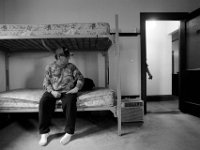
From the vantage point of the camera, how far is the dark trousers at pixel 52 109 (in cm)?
192

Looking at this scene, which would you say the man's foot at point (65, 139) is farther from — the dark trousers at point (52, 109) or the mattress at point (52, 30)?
the mattress at point (52, 30)

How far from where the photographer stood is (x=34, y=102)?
2.07 metres

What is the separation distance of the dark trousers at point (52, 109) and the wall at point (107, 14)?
1199 millimetres

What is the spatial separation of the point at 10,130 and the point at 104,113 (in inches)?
61.1

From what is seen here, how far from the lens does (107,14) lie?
10.1 ft

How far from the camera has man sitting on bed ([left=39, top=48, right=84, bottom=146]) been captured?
1915 millimetres

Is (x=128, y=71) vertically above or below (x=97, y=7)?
below

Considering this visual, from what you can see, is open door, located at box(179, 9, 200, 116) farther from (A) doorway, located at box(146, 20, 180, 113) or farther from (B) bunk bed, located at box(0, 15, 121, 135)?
(B) bunk bed, located at box(0, 15, 121, 135)

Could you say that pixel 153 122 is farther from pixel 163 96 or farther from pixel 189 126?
pixel 163 96

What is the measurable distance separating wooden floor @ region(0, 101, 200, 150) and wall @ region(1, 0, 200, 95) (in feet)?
2.39

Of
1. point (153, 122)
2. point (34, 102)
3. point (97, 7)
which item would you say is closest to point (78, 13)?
point (97, 7)

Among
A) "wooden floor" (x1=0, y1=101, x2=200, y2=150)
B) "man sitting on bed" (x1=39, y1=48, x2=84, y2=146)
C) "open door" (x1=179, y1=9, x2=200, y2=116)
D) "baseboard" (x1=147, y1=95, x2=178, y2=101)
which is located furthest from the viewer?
"baseboard" (x1=147, y1=95, x2=178, y2=101)

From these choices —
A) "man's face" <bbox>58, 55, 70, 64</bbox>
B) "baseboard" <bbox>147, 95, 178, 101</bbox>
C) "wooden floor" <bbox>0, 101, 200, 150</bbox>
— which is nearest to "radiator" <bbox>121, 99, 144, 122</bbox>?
"wooden floor" <bbox>0, 101, 200, 150</bbox>

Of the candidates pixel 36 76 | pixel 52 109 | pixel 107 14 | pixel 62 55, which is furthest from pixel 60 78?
pixel 107 14
